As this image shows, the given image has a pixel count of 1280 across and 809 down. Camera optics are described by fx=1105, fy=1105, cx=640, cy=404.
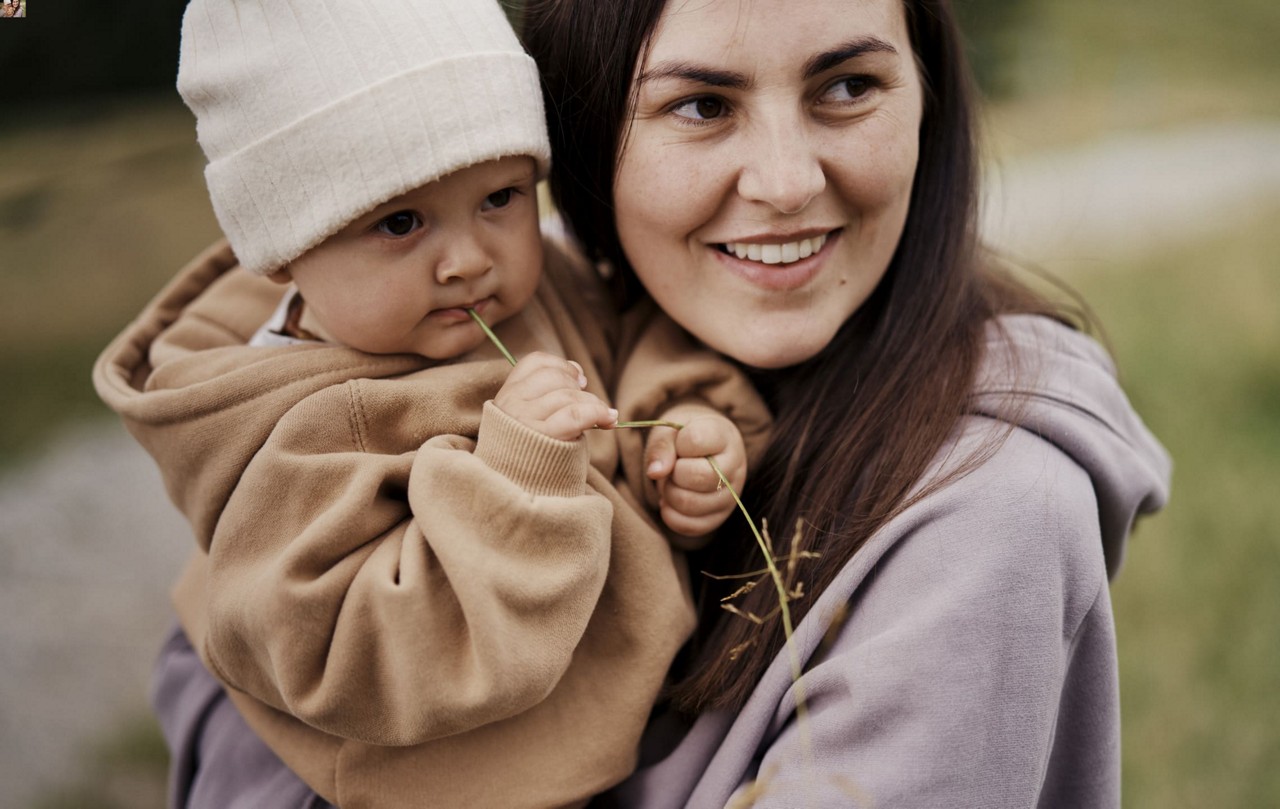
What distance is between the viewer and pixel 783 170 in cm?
156

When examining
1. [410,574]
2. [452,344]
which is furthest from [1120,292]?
[410,574]

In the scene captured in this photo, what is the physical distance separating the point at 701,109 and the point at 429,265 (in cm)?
46

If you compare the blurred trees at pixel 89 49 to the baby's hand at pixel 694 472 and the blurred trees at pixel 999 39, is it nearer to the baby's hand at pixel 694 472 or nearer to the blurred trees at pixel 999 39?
the blurred trees at pixel 999 39

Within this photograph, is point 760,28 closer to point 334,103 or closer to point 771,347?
point 771,347

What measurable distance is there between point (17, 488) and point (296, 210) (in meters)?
3.11

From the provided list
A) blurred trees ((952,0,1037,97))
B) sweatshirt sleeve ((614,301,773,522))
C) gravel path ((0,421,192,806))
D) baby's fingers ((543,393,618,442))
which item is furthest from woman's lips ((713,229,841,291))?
blurred trees ((952,0,1037,97))

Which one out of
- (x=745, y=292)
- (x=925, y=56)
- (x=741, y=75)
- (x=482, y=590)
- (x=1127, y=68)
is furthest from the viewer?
(x=1127, y=68)

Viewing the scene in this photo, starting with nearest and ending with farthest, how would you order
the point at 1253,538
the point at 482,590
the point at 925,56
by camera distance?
1. the point at 482,590
2. the point at 925,56
3. the point at 1253,538

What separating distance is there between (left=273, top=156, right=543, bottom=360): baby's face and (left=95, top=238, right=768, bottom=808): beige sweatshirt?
0.19 feet

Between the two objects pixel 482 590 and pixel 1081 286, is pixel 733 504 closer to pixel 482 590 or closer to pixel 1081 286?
pixel 482 590

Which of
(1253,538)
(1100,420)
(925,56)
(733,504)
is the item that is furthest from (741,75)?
(1253,538)

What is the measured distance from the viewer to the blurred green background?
3.21 metres

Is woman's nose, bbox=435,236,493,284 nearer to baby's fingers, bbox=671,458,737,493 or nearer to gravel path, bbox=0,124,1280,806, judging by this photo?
baby's fingers, bbox=671,458,737,493

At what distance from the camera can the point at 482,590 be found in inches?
53.7
